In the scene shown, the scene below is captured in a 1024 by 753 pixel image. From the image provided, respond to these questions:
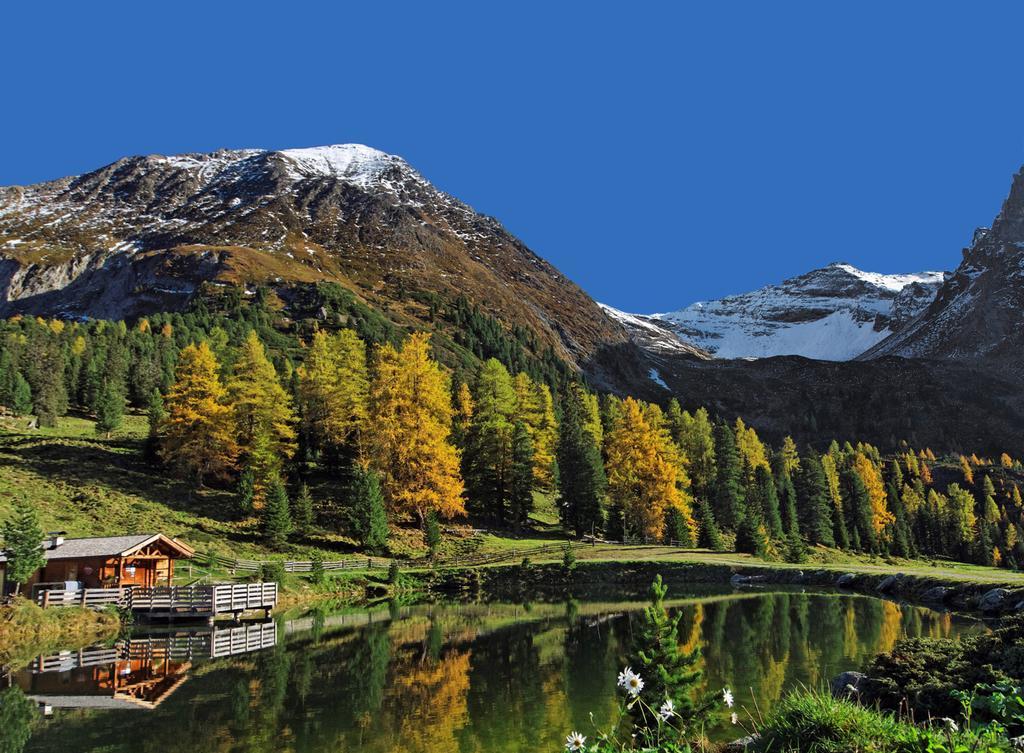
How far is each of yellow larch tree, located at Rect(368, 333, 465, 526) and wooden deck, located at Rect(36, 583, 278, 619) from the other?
16.9m

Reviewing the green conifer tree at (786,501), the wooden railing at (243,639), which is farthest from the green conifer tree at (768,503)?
the wooden railing at (243,639)

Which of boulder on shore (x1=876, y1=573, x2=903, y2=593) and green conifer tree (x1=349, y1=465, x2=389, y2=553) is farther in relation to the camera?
green conifer tree (x1=349, y1=465, x2=389, y2=553)

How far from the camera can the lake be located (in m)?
15.7

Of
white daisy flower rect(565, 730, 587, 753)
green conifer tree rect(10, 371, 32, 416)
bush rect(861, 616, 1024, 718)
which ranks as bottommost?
bush rect(861, 616, 1024, 718)

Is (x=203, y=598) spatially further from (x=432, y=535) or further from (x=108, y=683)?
(x=432, y=535)

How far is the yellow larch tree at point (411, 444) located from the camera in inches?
2067

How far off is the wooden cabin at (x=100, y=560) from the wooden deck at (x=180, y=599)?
1065 millimetres

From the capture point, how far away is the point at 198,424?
54.0 m

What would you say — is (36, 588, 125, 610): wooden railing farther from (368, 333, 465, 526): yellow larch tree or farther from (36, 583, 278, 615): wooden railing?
(368, 333, 465, 526): yellow larch tree

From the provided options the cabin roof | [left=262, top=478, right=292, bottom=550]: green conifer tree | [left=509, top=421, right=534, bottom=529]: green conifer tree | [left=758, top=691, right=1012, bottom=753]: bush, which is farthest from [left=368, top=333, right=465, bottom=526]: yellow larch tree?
[left=758, top=691, right=1012, bottom=753]: bush

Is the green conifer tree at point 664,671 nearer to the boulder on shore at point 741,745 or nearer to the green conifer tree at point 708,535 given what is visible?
the boulder on shore at point 741,745

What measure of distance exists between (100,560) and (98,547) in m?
0.68

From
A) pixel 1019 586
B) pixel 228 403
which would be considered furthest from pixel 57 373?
pixel 1019 586

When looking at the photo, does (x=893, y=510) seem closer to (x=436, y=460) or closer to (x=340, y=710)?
(x=436, y=460)
